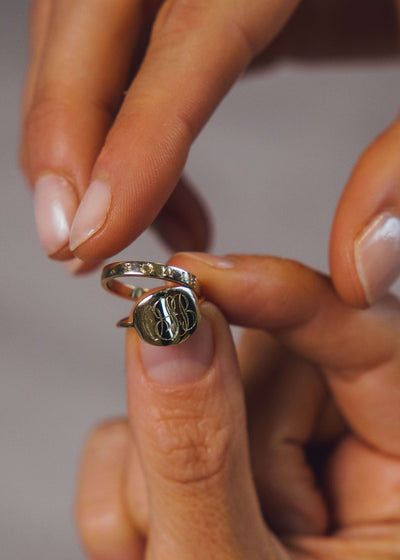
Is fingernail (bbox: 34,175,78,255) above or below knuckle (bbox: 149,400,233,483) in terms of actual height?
above

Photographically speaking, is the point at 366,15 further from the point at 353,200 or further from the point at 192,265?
the point at 192,265

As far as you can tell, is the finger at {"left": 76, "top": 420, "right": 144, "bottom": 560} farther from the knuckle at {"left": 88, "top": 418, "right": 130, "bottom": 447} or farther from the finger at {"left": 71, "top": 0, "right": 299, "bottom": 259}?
the finger at {"left": 71, "top": 0, "right": 299, "bottom": 259}

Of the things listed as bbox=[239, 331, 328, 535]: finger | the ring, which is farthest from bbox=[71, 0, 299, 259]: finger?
bbox=[239, 331, 328, 535]: finger

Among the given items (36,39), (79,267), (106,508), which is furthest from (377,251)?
(36,39)

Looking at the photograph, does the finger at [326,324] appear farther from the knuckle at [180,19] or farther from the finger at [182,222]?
the finger at [182,222]

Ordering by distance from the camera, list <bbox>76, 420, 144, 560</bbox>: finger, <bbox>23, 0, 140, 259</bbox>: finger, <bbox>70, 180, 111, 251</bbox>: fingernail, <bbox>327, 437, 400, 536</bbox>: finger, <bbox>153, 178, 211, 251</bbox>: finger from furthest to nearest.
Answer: <bbox>153, 178, 211, 251</bbox>: finger → <bbox>76, 420, 144, 560</bbox>: finger → <bbox>327, 437, 400, 536</bbox>: finger → <bbox>23, 0, 140, 259</bbox>: finger → <bbox>70, 180, 111, 251</bbox>: fingernail

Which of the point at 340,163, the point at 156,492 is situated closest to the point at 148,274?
the point at 156,492

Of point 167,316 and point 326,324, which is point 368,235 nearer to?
point 326,324
